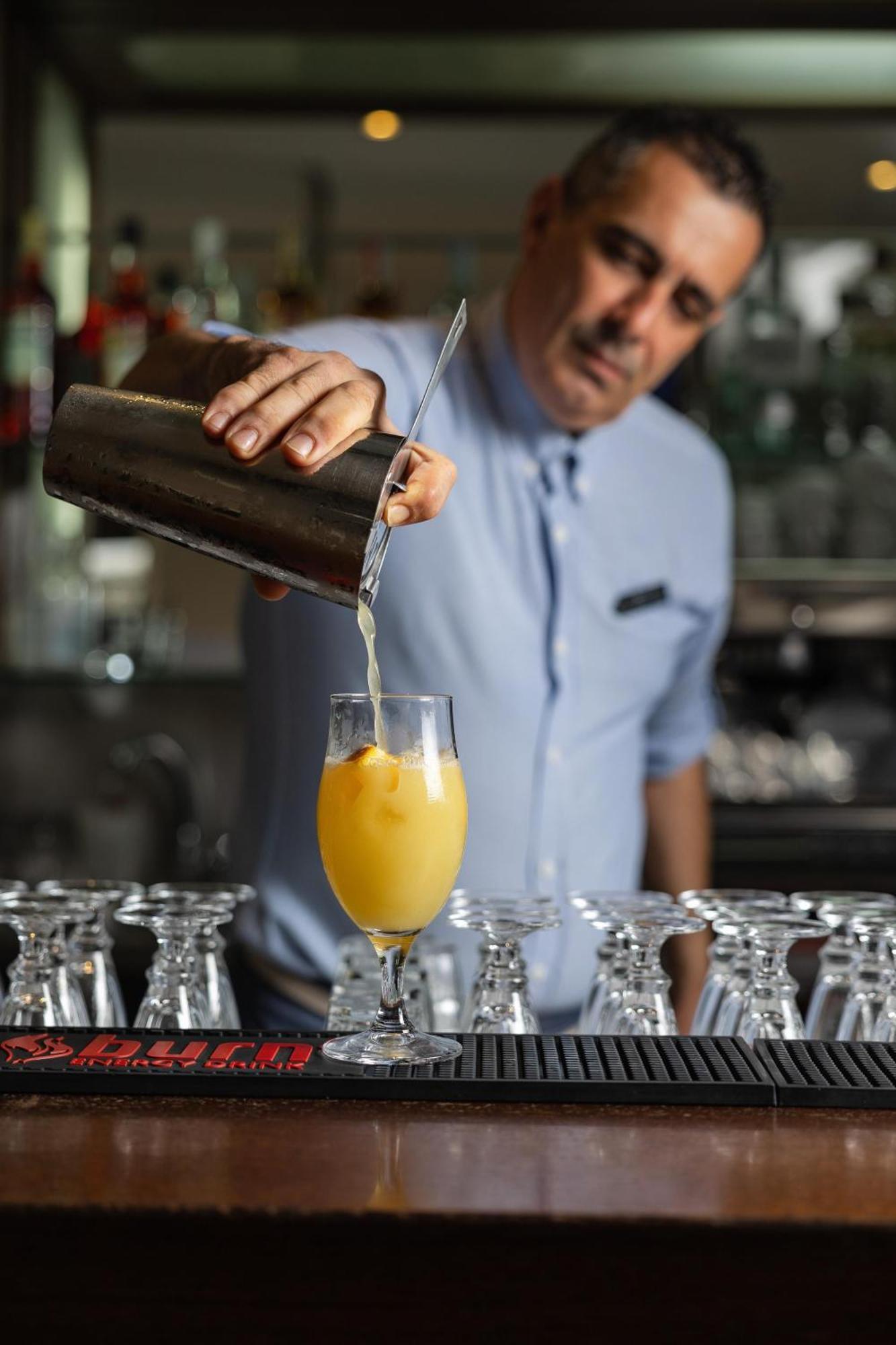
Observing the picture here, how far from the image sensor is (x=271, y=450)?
1.04 m

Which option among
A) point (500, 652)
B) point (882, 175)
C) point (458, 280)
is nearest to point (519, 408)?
point (500, 652)

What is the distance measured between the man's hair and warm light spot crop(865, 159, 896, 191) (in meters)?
1.91

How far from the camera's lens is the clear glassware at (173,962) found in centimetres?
110

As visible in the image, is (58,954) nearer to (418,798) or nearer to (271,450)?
(418,798)

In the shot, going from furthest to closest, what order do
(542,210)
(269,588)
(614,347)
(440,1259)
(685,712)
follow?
(685,712)
(542,210)
(614,347)
(269,588)
(440,1259)

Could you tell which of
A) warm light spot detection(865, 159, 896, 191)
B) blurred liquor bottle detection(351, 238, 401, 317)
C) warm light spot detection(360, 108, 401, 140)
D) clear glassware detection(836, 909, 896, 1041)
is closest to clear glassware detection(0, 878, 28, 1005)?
clear glassware detection(836, 909, 896, 1041)

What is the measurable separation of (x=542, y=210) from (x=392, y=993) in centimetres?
114

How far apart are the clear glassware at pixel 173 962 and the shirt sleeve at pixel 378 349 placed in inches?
32.4

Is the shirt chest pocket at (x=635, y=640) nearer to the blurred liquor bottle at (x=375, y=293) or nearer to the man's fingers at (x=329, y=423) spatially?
the man's fingers at (x=329, y=423)

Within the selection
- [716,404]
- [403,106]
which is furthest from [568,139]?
[716,404]

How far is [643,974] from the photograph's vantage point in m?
1.12

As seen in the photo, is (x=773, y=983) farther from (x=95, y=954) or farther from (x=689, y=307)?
(x=689, y=307)

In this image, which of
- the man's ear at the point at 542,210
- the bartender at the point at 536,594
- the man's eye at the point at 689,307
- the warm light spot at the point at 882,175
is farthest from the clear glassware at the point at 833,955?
the warm light spot at the point at 882,175

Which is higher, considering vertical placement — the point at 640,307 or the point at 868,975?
the point at 640,307
